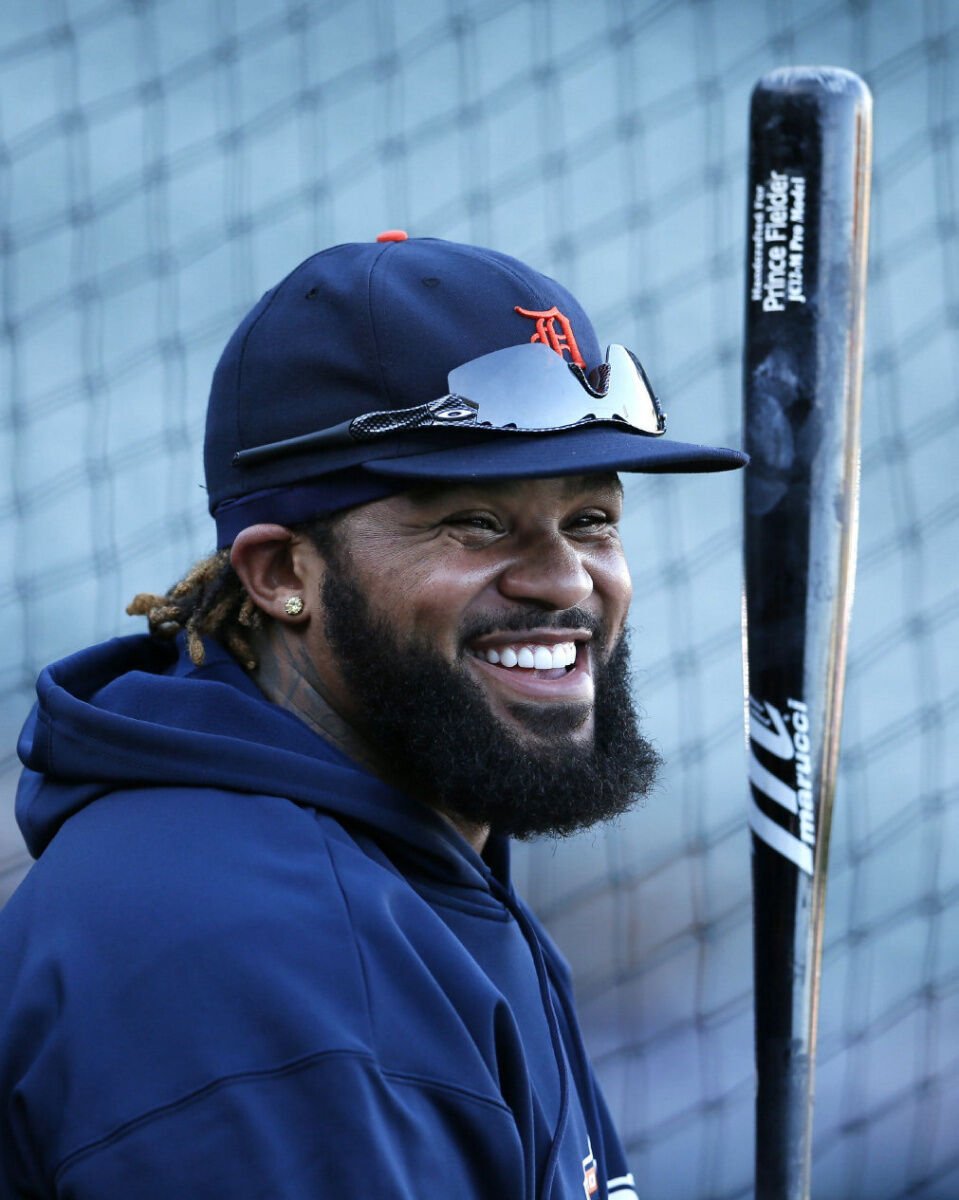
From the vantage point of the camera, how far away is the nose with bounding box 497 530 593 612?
125 cm

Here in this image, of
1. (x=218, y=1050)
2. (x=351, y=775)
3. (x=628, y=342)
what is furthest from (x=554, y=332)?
(x=628, y=342)

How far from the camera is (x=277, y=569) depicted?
51.3 inches

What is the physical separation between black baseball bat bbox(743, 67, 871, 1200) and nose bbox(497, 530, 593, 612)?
0.52m

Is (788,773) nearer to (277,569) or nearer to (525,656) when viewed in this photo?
(525,656)

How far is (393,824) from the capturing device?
117 centimetres

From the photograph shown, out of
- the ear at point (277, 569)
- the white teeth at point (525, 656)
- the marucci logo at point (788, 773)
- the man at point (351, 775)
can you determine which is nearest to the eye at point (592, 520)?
the man at point (351, 775)

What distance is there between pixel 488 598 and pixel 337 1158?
47 centimetres

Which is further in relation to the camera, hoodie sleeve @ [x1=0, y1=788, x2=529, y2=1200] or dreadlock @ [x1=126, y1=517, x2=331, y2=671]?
dreadlock @ [x1=126, y1=517, x2=331, y2=671]

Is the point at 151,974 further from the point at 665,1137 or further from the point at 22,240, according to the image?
the point at 22,240

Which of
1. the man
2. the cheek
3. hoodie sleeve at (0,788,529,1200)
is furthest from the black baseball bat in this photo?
hoodie sleeve at (0,788,529,1200)

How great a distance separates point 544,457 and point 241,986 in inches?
18.5

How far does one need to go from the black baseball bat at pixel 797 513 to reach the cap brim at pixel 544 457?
450mm

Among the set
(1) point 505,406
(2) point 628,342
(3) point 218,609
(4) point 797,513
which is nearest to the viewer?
(1) point 505,406

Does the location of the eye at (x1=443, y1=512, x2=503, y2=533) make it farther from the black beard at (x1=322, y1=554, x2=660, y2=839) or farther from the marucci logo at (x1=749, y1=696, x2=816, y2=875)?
the marucci logo at (x1=749, y1=696, x2=816, y2=875)
